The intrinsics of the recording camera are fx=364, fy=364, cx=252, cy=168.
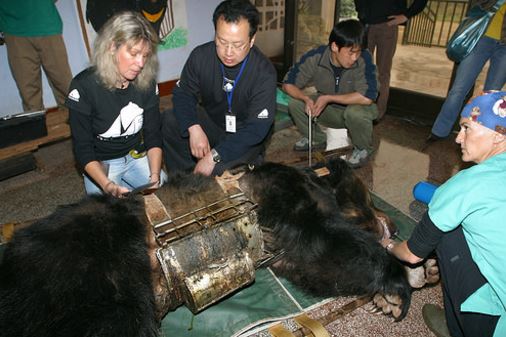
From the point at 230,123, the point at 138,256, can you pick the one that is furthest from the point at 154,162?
the point at 138,256

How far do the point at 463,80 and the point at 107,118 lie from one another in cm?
291

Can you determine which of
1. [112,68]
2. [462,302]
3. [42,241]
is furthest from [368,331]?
[112,68]

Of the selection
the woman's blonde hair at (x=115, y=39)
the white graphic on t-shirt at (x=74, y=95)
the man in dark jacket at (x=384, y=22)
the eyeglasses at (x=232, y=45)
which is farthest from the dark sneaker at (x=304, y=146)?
the white graphic on t-shirt at (x=74, y=95)

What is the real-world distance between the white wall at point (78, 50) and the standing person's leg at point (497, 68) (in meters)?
3.50

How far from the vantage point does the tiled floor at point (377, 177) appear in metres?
1.83

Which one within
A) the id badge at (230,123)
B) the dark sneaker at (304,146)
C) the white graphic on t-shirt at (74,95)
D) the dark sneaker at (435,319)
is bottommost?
the dark sneaker at (435,319)

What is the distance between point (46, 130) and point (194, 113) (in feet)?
4.74

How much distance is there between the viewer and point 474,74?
314 cm

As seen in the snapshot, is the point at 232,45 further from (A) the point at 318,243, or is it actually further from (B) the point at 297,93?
(B) the point at 297,93

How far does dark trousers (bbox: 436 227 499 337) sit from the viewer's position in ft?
4.45

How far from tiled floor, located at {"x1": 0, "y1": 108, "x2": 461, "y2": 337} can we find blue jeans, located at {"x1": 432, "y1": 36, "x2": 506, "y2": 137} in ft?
1.07

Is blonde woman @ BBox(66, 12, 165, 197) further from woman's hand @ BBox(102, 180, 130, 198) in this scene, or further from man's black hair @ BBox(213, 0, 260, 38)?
man's black hair @ BBox(213, 0, 260, 38)

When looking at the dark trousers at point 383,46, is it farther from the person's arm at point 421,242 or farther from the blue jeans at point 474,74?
the person's arm at point 421,242

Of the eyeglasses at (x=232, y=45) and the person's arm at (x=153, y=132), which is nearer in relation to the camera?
the eyeglasses at (x=232, y=45)
